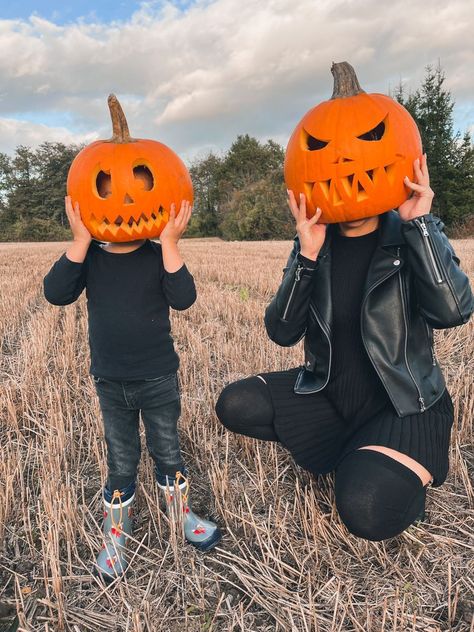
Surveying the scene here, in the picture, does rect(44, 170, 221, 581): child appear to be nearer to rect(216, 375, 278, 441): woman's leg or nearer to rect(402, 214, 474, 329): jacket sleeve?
rect(216, 375, 278, 441): woman's leg

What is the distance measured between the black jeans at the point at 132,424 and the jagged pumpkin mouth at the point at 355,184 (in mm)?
1120

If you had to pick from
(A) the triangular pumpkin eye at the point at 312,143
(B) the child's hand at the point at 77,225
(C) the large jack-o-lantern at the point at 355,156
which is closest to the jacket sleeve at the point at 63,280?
(B) the child's hand at the point at 77,225

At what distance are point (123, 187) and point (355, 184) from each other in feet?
3.37

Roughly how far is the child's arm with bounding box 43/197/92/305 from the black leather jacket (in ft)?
3.26

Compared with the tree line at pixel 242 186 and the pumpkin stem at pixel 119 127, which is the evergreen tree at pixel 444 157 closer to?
the tree line at pixel 242 186

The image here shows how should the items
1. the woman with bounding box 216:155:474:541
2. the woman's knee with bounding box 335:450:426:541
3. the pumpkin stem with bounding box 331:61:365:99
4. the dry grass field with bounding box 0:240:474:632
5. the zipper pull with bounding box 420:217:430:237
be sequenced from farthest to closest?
the pumpkin stem with bounding box 331:61:365:99, the zipper pull with bounding box 420:217:430:237, the woman with bounding box 216:155:474:541, the woman's knee with bounding box 335:450:426:541, the dry grass field with bounding box 0:240:474:632

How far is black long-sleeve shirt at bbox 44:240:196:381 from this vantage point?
2.04m

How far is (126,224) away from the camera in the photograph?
2.04 meters

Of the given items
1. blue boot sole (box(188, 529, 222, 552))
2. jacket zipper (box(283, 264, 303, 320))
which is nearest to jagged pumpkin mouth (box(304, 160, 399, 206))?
jacket zipper (box(283, 264, 303, 320))

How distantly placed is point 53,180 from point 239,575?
169ft

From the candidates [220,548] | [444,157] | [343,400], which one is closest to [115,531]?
[220,548]

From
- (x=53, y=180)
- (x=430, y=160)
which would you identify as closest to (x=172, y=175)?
(x=430, y=160)

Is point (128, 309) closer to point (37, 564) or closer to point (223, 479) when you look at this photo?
point (223, 479)

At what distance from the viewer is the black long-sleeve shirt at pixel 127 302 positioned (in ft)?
6.71
